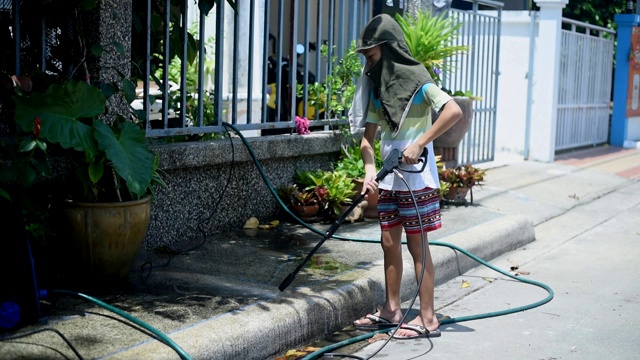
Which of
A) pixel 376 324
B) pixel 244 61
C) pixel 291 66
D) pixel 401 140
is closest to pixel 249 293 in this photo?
pixel 376 324

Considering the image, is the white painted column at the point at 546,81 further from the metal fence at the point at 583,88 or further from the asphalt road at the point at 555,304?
the asphalt road at the point at 555,304

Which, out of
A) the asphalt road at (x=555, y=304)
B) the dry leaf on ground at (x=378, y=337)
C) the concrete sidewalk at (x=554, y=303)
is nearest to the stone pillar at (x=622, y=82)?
the concrete sidewalk at (x=554, y=303)

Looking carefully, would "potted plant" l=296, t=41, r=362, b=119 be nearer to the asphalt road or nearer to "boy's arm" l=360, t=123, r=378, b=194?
the asphalt road

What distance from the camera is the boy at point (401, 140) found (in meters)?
5.23

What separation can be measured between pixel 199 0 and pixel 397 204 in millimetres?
2376

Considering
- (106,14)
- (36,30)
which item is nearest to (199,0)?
(106,14)

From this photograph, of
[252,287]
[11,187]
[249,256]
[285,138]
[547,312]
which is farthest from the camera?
[285,138]

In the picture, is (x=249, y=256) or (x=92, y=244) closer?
(x=92, y=244)

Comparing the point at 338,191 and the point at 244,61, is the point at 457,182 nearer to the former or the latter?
the point at 338,191

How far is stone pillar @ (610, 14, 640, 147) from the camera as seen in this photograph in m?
17.2

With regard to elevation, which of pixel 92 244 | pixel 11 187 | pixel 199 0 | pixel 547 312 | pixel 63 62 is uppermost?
pixel 199 0

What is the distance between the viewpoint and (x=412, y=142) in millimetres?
5289

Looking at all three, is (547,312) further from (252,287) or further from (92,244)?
(92,244)

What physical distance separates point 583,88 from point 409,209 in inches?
451
